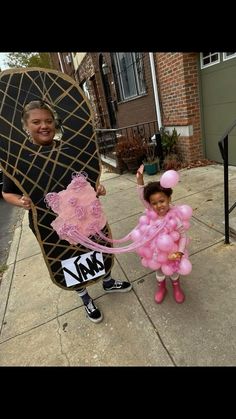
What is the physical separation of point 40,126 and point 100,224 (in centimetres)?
77

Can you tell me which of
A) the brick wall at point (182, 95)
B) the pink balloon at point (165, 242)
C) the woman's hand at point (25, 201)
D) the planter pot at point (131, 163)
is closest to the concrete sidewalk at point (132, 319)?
the pink balloon at point (165, 242)

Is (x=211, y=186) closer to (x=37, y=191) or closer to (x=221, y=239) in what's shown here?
(x=221, y=239)

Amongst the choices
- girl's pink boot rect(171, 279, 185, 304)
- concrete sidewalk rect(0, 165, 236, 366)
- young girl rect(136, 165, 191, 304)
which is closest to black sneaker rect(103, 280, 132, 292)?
concrete sidewalk rect(0, 165, 236, 366)

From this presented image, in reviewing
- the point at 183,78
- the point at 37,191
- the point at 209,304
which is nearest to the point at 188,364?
the point at 209,304

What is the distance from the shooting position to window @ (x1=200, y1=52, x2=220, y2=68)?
4.64m

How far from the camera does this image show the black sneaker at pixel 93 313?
2.21 m

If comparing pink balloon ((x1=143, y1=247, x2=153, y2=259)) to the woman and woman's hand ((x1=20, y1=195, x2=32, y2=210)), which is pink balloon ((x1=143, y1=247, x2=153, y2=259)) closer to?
the woman

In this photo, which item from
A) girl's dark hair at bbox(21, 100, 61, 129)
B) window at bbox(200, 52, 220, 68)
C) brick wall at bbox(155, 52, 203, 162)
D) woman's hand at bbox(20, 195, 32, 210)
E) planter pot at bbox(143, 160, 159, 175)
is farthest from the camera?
planter pot at bbox(143, 160, 159, 175)

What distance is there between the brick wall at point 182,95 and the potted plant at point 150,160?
584 mm

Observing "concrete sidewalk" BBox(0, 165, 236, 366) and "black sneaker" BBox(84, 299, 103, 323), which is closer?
"concrete sidewalk" BBox(0, 165, 236, 366)

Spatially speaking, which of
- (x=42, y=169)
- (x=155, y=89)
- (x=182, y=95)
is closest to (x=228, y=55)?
(x=182, y=95)

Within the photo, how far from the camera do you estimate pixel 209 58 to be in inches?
191

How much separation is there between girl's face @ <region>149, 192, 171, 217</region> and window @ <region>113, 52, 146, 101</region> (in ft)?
18.8

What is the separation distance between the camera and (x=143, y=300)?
92.1 inches
